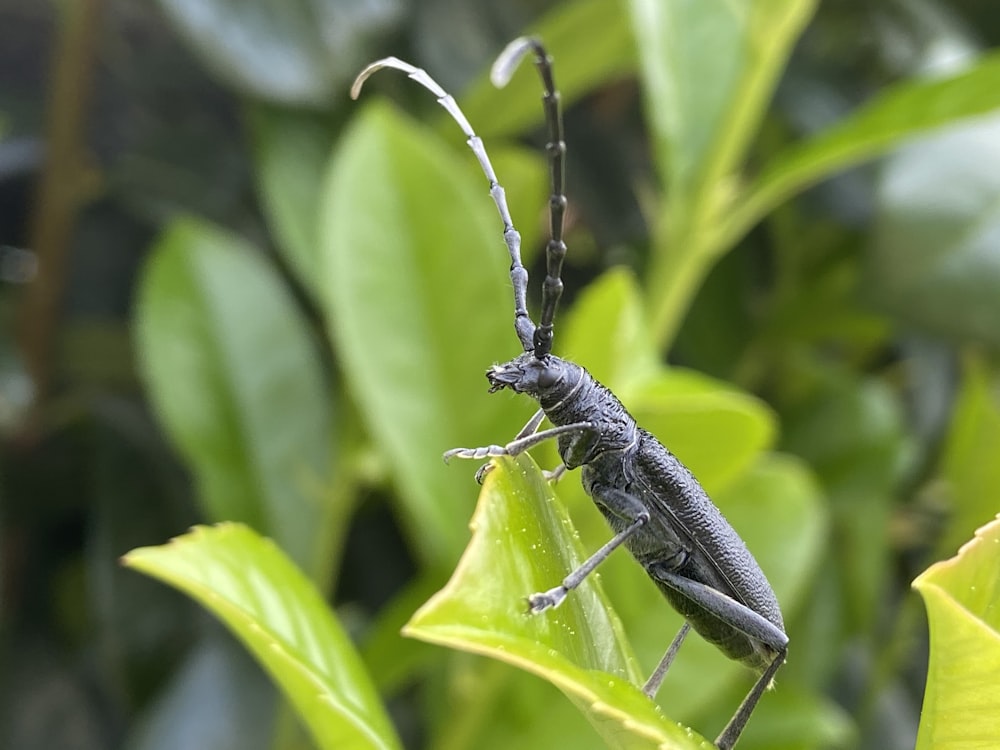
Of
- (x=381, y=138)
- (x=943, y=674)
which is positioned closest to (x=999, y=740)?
(x=943, y=674)

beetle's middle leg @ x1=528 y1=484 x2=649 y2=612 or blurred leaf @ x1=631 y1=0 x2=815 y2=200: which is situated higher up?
blurred leaf @ x1=631 y1=0 x2=815 y2=200

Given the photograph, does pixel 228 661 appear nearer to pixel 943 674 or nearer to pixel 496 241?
pixel 496 241

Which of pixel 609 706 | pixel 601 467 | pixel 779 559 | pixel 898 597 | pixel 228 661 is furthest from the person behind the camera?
pixel 898 597

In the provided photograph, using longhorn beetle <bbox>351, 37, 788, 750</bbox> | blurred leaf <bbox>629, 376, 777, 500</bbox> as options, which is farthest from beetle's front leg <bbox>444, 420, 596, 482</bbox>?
blurred leaf <bbox>629, 376, 777, 500</bbox>

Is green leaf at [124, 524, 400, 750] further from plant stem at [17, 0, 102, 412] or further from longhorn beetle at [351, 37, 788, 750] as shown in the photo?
plant stem at [17, 0, 102, 412]

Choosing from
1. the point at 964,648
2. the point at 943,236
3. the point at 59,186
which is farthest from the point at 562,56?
the point at 964,648

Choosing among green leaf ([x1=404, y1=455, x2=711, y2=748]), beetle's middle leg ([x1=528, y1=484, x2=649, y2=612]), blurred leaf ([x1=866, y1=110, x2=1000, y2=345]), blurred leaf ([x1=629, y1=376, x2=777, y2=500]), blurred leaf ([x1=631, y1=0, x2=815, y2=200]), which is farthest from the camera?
blurred leaf ([x1=866, y1=110, x2=1000, y2=345])

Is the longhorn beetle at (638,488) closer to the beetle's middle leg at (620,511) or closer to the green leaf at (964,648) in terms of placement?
the beetle's middle leg at (620,511)
